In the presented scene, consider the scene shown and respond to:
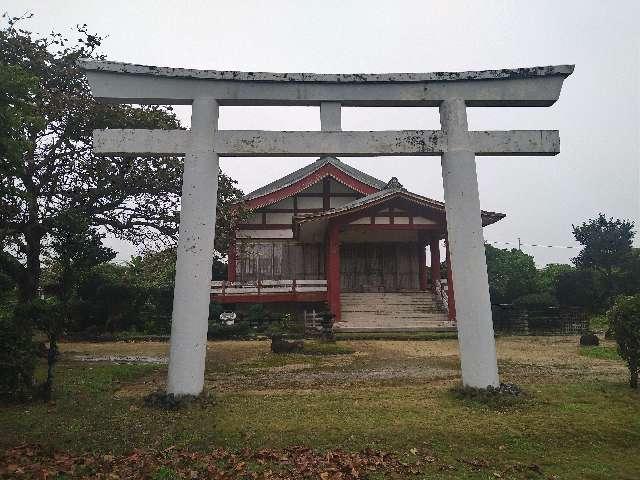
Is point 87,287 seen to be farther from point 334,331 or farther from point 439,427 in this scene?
point 439,427

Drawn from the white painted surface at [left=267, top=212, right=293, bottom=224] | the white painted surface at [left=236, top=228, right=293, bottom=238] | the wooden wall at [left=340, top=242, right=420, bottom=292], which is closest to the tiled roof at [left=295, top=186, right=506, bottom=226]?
the wooden wall at [left=340, top=242, right=420, bottom=292]

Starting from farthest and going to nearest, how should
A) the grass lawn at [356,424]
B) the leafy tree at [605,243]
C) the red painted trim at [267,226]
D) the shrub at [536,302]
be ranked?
the leafy tree at [605,243] → the red painted trim at [267,226] → the shrub at [536,302] → the grass lawn at [356,424]

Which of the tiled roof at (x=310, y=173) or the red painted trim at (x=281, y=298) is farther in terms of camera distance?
the tiled roof at (x=310, y=173)

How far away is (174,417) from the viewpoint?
20.2 ft

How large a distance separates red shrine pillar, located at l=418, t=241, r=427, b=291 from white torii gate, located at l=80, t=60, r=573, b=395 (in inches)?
601

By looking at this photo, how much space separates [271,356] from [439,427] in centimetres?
721

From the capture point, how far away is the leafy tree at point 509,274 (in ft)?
71.2

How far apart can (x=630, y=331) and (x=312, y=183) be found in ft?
54.9

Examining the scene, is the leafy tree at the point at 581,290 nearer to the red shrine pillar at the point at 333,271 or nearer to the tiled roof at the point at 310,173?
the tiled roof at the point at 310,173

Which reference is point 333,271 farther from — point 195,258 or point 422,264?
point 195,258

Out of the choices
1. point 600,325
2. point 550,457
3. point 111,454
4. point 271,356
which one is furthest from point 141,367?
point 600,325

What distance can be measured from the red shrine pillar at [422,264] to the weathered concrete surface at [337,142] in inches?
602

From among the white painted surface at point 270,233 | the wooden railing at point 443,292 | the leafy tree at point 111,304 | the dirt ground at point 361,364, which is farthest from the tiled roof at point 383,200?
the leafy tree at point 111,304

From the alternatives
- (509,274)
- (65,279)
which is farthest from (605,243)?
(65,279)
